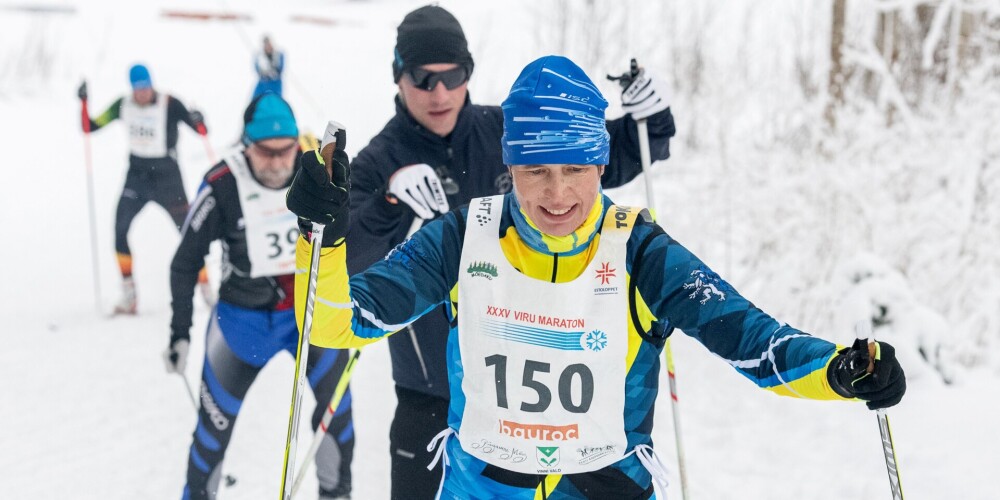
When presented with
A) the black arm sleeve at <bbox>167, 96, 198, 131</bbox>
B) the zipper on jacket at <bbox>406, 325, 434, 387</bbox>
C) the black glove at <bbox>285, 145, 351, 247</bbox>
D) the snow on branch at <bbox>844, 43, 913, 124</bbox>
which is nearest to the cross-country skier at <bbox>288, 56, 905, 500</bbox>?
the black glove at <bbox>285, 145, 351, 247</bbox>

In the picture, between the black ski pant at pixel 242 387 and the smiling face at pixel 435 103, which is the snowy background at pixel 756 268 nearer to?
the black ski pant at pixel 242 387

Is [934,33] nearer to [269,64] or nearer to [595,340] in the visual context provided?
[595,340]

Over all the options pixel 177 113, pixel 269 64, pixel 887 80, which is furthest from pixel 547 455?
pixel 269 64

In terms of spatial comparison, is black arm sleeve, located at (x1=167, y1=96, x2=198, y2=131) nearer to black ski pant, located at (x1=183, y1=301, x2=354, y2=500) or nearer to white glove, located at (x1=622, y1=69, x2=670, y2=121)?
black ski pant, located at (x1=183, y1=301, x2=354, y2=500)

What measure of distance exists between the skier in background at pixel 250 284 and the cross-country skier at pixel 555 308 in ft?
6.44

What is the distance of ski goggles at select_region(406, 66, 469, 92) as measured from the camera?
299 centimetres

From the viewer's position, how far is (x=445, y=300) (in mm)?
2143

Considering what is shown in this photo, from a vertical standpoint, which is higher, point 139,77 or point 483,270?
point 139,77

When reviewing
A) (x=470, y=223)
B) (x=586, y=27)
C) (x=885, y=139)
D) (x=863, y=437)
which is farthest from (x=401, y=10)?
(x=470, y=223)

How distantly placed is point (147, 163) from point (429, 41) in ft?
18.5

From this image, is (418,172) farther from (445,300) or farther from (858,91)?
(858,91)

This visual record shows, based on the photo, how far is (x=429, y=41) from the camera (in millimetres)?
3020

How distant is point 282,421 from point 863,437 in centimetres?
345

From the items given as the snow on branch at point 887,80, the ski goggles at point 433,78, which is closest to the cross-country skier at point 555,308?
the ski goggles at point 433,78
